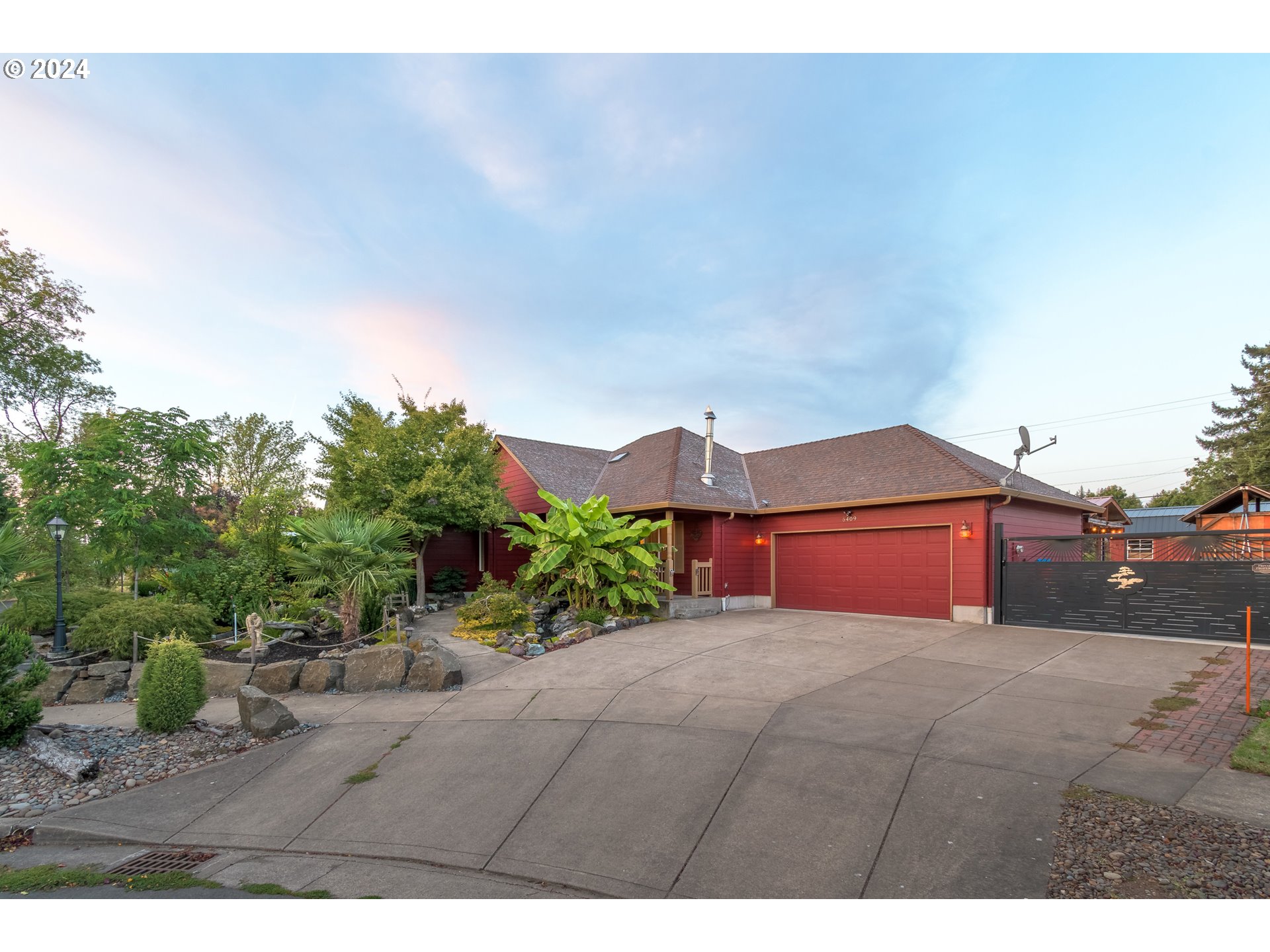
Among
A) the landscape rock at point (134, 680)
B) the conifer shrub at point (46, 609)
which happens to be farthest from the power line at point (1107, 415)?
the conifer shrub at point (46, 609)

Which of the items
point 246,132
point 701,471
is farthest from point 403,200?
point 701,471

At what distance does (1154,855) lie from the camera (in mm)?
3178

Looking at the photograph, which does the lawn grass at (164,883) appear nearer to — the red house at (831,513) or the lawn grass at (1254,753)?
the lawn grass at (1254,753)

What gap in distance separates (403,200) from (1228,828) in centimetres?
1404

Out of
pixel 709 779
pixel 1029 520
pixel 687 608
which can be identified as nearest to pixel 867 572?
pixel 1029 520

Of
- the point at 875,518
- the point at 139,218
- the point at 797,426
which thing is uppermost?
the point at 139,218

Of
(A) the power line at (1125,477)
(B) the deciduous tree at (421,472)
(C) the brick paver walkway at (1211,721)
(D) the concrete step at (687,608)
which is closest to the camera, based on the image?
(C) the brick paver walkway at (1211,721)

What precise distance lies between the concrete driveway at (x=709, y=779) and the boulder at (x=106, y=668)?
35.3 inches

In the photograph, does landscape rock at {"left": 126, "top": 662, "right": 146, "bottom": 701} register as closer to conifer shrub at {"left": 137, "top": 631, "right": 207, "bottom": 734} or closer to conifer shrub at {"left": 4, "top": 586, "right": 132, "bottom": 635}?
conifer shrub at {"left": 4, "top": 586, "right": 132, "bottom": 635}

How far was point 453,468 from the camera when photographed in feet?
48.3

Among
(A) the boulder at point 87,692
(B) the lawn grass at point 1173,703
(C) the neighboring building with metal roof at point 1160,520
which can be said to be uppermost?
(C) the neighboring building with metal roof at point 1160,520

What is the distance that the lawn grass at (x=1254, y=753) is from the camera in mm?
4316

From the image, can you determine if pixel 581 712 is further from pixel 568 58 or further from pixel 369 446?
pixel 369 446

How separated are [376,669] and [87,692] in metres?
4.53
